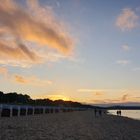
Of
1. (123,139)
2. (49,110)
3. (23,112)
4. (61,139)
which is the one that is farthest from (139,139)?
(49,110)

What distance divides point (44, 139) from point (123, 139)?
254 inches

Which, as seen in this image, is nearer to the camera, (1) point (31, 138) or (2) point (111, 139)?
(1) point (31, 138)

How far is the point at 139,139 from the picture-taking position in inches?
920

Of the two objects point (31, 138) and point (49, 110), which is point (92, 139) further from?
point (49, 110)

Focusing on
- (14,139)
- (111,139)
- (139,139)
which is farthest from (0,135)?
(139,139)

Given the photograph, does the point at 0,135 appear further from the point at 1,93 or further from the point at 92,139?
the point at 1,93

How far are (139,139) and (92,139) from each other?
180 inches

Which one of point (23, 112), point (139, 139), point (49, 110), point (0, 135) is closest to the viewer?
point (0, 135)

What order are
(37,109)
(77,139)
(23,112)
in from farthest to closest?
(37,109) → (23,112) → (77,139)

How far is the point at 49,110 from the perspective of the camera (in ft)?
250

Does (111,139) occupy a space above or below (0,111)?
below

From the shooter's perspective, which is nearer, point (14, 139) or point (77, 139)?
point (14, 139)

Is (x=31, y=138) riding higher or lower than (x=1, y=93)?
lower

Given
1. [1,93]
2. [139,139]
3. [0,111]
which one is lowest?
[139,139]
